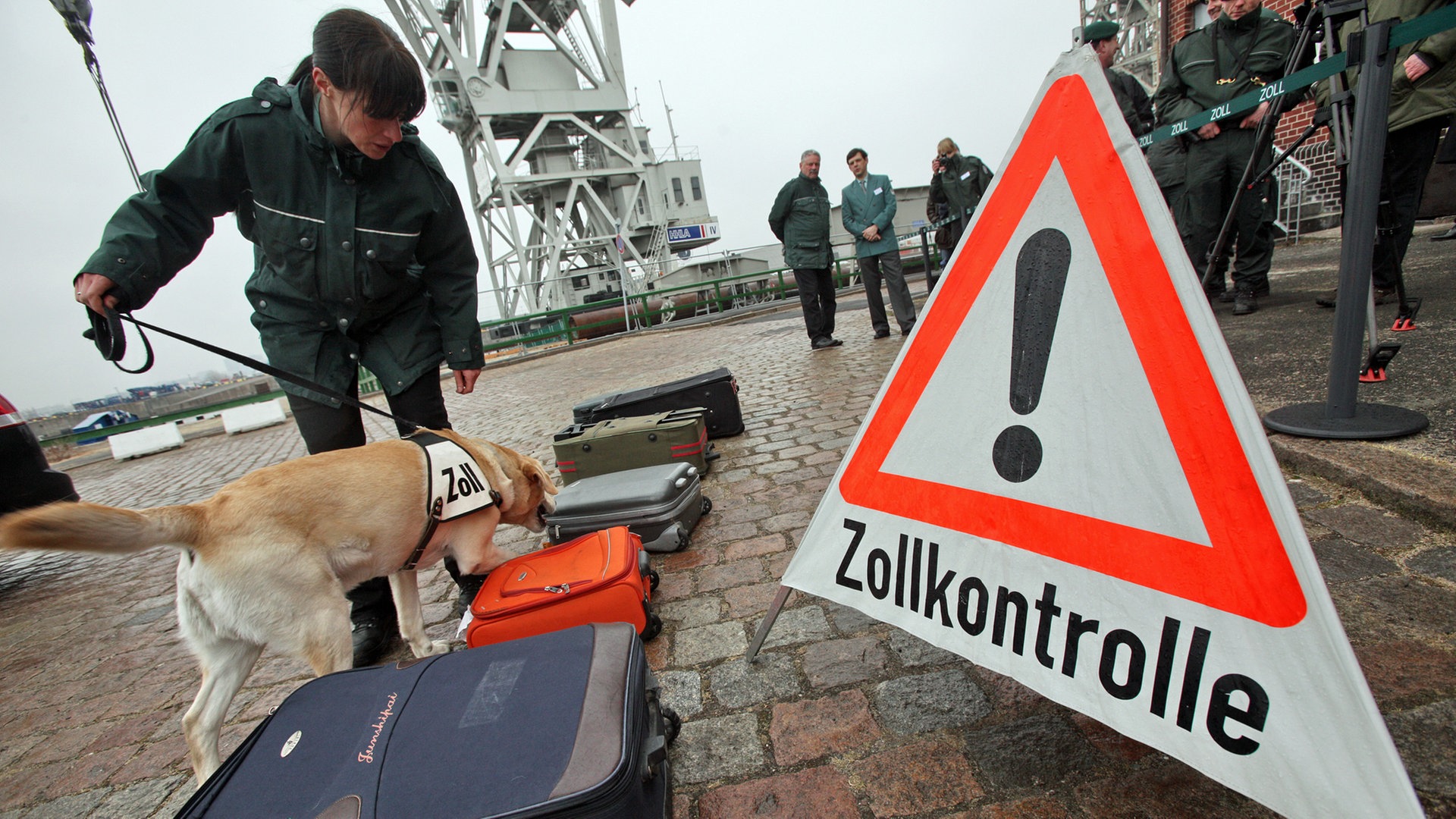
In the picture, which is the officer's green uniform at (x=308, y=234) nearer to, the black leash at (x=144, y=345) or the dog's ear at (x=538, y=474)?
the black leash at (x=144, y=345)

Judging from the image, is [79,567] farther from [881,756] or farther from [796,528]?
[881,756]

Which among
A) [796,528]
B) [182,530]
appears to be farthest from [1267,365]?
[182,530]

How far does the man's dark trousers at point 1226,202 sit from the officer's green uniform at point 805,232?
11.8 feet

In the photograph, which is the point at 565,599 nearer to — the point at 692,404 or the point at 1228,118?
the point at 692,404

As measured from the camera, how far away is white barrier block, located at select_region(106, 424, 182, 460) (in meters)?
10.5

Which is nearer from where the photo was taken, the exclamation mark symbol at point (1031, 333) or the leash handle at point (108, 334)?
the exclamation mark symbol at point (1031, 333)

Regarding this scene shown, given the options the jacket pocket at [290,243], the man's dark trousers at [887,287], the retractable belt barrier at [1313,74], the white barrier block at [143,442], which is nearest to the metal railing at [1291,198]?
the man's dark trousers at [887,287]

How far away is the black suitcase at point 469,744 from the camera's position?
3.56 ft

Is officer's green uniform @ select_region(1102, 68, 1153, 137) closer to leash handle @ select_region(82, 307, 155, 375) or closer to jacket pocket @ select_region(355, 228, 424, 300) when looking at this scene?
jacket pocket @ select_region(355, 228, 424, 300)

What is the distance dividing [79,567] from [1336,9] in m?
8.15

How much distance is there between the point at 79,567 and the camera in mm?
4430

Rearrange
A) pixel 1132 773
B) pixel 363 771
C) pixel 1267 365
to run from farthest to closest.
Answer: pixel 1267 365, pixel 1132 773, pixel 363 771

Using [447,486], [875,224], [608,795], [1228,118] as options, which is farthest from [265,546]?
[875,224]

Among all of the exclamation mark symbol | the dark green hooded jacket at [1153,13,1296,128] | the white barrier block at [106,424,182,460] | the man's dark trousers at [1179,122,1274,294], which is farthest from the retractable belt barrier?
the white barrier block at [106,424,182,460]
